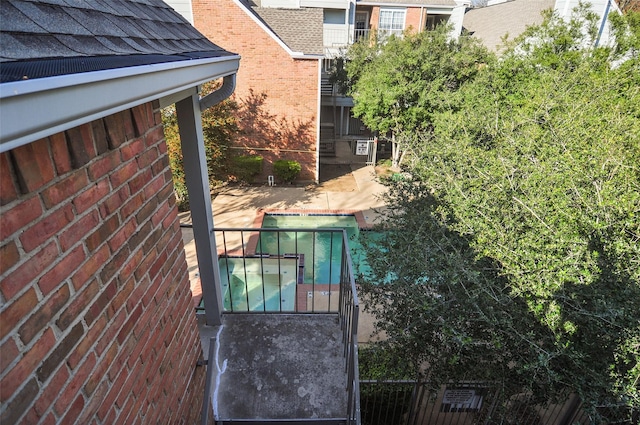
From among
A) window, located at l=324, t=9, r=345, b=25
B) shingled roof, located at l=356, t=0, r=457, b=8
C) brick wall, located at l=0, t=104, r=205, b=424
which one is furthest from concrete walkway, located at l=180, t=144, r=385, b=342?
shingled roof, located at l=356, t=0, r=457, b=8

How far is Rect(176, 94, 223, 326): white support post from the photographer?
2816 millimetres

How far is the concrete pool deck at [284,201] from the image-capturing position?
10.5m

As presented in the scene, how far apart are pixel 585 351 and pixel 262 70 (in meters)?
11.7

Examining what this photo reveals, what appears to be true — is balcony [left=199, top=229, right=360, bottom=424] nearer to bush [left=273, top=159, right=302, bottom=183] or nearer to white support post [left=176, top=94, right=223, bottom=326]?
white support post [left=176, top=94, right=223, bottom=326]

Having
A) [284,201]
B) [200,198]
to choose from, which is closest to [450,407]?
[200,198]

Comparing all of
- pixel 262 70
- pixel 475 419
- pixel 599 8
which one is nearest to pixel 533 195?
pixel 475 419

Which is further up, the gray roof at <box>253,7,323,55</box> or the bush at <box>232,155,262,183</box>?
the gray roof at <box>253,7,323,55</box>

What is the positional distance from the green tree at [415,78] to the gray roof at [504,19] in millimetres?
6492

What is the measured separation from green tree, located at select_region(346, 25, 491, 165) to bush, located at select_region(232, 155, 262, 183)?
14.5 feet

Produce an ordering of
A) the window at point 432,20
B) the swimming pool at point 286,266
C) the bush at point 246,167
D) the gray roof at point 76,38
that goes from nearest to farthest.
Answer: the gray roof at point 76,38 → the swimming pool at point 286,266 → the bush at point 246,167 → the window at point 432,20

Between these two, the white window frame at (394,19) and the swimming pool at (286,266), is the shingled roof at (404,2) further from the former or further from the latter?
the swimming pool at (286,266)

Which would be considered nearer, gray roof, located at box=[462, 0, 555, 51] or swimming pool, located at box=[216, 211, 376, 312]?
swimming pool, located at box=[216, 211, 376, 312]

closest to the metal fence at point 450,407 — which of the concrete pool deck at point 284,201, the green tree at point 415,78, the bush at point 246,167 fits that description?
the concrete pool deck at point 284,201

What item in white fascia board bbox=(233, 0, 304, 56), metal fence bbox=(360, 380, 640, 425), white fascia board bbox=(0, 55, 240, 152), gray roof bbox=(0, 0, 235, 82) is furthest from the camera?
white fascia board bbox=(233, 0, 304, 56)
